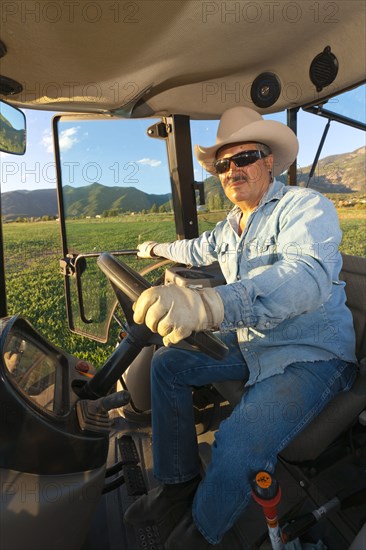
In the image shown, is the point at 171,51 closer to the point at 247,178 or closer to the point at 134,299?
the point at 247,178

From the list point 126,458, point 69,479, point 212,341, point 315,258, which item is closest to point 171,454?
point 126,458

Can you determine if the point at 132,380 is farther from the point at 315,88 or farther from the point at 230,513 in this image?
the point at 315,88

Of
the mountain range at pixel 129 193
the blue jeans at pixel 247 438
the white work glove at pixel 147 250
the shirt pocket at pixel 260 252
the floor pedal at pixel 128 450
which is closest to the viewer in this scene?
the blue jeans at pixel 247 438

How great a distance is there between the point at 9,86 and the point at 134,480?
185cm

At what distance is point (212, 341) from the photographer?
84cm

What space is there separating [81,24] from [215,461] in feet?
5.28

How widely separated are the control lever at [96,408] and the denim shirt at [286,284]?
1.51 ft

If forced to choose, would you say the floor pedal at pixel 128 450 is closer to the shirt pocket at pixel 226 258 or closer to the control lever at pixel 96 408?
the control lever at pixel 96 408

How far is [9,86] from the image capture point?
5.59 ft

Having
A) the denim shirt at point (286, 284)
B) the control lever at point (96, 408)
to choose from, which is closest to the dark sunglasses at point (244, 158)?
the denim shirt at point (286, 284)

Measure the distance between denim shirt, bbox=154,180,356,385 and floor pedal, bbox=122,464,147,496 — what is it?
653 millimetres

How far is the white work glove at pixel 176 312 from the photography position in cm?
80

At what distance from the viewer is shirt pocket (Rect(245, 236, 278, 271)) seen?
1.37 meters

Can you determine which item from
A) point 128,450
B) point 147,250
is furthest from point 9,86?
point 128,450
